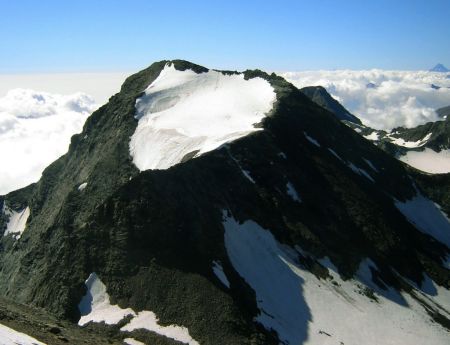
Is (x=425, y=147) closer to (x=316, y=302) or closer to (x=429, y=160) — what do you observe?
(x=429, y=160)

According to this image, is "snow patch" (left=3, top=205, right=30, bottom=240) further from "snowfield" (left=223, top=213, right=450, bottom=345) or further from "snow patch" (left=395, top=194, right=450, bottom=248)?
"snow patch" (left=395, top=194, right=450, bottom=248)

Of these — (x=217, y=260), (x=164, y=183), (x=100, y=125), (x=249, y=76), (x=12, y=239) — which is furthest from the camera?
(x=249, y=76)

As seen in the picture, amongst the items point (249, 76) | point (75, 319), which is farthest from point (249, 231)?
point (249, 76)

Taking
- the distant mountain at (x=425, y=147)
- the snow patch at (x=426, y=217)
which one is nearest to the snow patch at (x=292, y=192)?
the snow patch at (x=426, y=217)

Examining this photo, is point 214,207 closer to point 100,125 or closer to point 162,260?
point 162,260

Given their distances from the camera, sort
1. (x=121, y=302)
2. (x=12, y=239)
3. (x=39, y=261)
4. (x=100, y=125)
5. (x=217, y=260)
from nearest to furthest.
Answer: (x=121, y=302), (x=217, y=260), (x=39, y=261), (x=12, y=239), (x=100, y=125)

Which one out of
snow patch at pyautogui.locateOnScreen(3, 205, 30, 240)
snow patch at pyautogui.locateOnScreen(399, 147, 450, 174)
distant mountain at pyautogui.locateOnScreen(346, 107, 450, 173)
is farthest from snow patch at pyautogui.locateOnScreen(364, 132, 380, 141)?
snow patch at pyautogui.locateOnScreen(3, 205, 30, 240)
